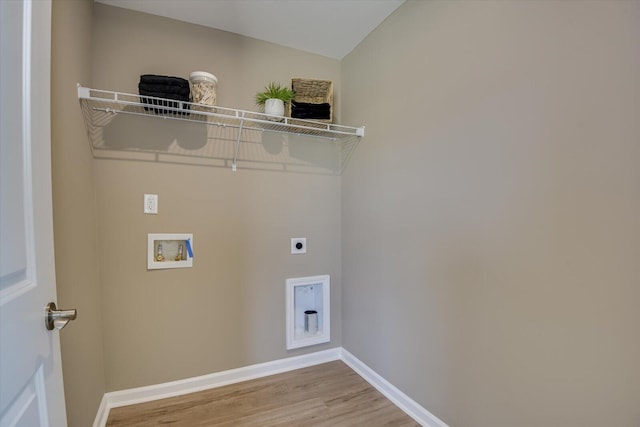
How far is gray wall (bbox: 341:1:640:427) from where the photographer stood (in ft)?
3.01

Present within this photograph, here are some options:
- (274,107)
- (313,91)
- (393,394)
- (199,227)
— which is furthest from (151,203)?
(393,394)

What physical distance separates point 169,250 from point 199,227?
0.23 meters

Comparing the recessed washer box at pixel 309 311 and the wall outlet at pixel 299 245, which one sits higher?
the wall outlet at pixel 299 245

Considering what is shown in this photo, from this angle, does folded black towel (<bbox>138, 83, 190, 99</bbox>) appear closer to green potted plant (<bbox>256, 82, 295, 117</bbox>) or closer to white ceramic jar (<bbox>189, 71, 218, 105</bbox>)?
white ceramic jar (<bbox>189, 71, 218, 105</bbox>)

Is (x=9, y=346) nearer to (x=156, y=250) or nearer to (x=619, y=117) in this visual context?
(x=156, y=250)

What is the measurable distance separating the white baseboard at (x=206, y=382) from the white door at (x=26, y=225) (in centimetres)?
122

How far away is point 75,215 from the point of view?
134 cm

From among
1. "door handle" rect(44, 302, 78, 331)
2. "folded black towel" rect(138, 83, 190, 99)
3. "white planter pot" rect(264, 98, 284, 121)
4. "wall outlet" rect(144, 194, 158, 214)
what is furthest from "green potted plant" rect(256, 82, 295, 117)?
"door handle" rect(44, 302, 78, 331)

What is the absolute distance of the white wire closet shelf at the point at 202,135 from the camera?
1.70m

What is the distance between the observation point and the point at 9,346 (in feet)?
1.82

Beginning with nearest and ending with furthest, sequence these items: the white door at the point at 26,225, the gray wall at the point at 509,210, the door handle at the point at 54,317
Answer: the white door at the point at 26,225, the door handle at the point at 54,317, the gray wall at the point at 509,210

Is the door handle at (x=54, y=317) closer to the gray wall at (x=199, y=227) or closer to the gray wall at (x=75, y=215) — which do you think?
the gray wall at (x=75, y=215)

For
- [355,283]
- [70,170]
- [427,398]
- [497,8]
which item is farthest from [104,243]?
[497,8]

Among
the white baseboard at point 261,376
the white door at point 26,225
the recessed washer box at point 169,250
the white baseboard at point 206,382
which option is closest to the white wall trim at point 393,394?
the white baseboard at point 261,376
